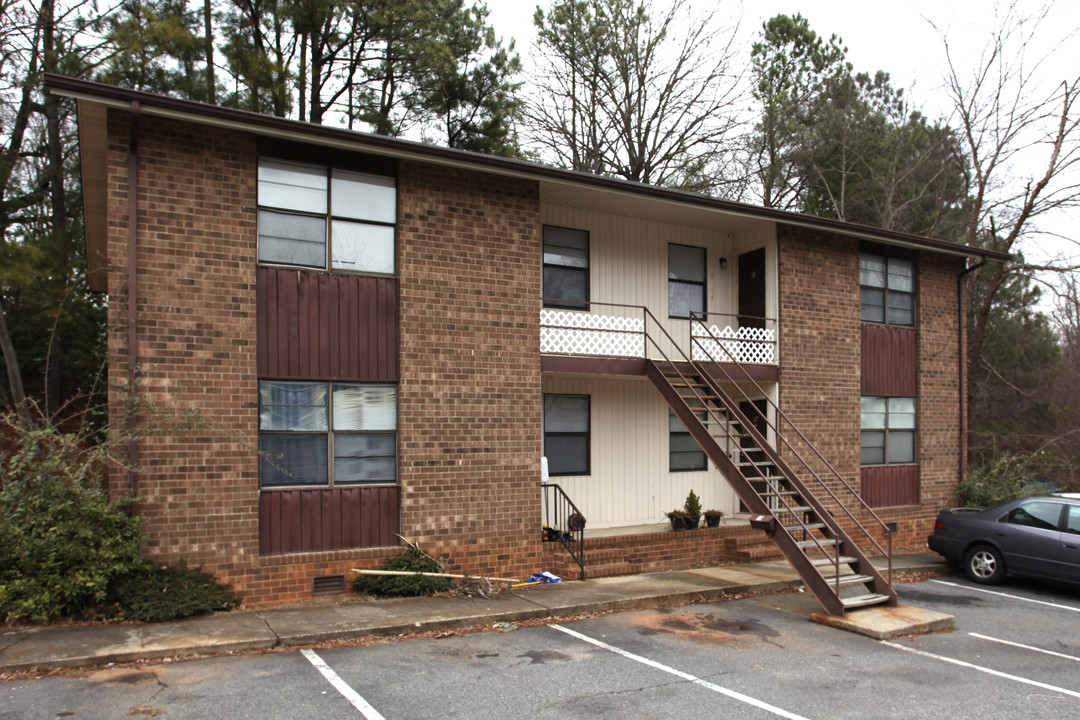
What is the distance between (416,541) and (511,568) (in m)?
1.44

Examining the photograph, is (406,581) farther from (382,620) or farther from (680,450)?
(680,450)

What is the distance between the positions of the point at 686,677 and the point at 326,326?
Answer: 19.3 ft

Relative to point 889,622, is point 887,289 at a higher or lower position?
higher

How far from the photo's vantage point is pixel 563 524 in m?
12.4

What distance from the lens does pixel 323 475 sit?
9727 mm

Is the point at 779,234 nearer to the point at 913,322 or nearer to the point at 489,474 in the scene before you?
the point at 913,322

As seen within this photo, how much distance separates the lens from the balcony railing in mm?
11711

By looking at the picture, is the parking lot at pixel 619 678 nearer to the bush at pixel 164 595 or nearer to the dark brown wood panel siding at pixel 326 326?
the bush at pixel 164 595

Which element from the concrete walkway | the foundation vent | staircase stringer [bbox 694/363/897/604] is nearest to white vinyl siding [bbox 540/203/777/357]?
staircase stringer [bbox 694/363/897/604]

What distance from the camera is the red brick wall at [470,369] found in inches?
404

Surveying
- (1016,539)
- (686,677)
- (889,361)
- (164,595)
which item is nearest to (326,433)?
(164,595)

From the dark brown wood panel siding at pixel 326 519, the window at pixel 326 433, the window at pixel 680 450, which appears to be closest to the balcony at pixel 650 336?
the window at pixel 680 450

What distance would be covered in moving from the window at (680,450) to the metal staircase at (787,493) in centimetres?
57

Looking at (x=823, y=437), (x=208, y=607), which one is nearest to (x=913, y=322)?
(x=823, y=437)
